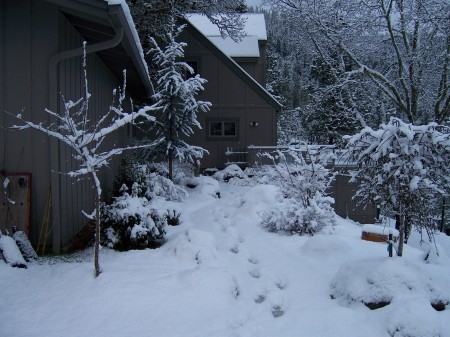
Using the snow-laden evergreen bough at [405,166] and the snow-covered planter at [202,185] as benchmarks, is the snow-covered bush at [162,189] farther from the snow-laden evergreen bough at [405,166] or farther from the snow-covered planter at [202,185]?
the snow-laden evergreen bough at [405,166]

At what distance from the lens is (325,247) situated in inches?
229

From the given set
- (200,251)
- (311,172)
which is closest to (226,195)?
(311,172)

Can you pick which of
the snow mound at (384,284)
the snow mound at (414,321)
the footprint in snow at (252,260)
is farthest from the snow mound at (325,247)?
the snow mound at (414,321)

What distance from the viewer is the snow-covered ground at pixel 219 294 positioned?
3.59 m

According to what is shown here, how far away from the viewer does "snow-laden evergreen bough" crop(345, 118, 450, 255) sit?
14.1 feet

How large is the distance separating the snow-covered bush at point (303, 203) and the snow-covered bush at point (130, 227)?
2.49 m

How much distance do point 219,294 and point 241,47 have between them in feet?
55.7

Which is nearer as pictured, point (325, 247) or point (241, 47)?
point (325, 247)

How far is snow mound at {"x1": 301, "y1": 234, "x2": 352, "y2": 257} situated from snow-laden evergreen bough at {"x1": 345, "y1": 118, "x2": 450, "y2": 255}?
1214 millimetres

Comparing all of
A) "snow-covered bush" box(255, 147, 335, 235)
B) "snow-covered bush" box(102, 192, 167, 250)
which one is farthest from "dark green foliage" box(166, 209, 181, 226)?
"snow-covered bush" box(255, 147, 335, 235)

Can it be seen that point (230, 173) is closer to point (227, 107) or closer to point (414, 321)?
point (227, 107)

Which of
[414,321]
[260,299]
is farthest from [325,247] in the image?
[414,321]

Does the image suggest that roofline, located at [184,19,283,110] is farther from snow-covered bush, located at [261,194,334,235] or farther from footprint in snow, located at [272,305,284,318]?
footprint in snow, located at [272,305,284,318]

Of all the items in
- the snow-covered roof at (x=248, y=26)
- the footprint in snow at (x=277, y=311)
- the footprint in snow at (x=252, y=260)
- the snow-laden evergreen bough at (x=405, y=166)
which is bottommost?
the footprint in snow at (x=277, y=311)
